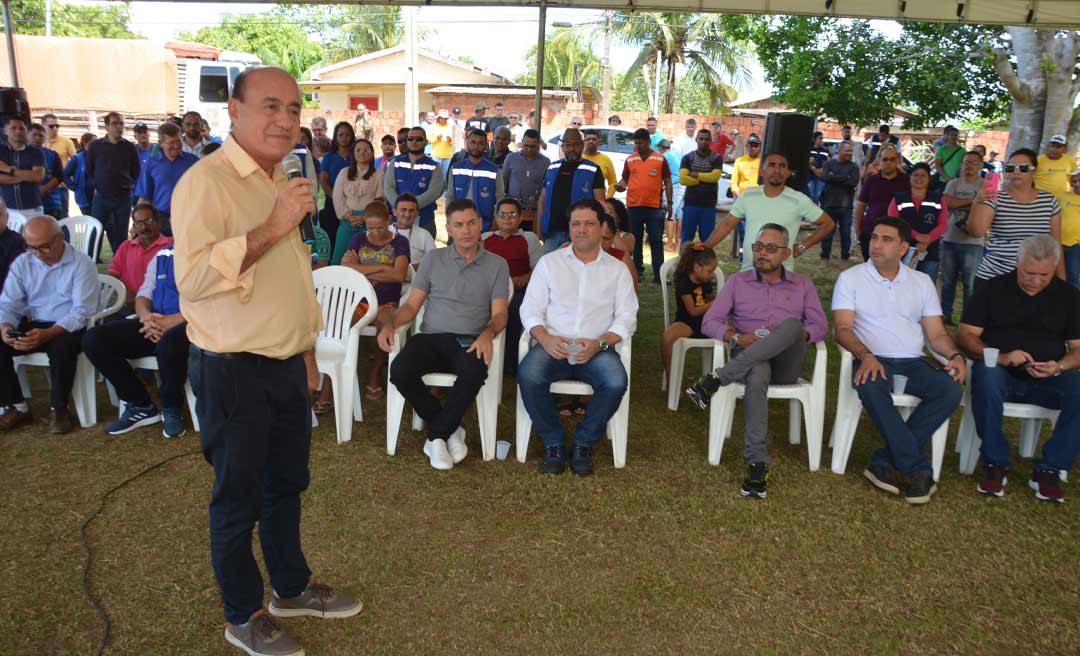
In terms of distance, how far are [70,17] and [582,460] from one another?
36.3 metres

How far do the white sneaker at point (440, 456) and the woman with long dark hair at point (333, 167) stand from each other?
184 inches

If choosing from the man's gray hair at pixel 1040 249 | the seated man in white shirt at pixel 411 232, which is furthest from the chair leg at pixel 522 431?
the man's gray hair at pixel 1040 249

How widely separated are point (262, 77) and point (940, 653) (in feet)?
9.07

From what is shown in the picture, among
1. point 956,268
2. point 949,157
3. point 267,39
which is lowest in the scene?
point 956,268

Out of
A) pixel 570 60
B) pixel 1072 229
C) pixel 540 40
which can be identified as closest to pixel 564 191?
pixel 540 40

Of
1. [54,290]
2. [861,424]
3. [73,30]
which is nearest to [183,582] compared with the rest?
[54,290]

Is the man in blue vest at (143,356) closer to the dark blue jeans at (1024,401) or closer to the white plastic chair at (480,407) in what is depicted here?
the white plastic chair at (480,407)

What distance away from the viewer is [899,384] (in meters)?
3.95

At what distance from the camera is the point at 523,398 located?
4012 millimetres

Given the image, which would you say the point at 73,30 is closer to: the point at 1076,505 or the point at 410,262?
the point at 410,262

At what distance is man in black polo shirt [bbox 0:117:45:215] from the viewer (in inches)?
264

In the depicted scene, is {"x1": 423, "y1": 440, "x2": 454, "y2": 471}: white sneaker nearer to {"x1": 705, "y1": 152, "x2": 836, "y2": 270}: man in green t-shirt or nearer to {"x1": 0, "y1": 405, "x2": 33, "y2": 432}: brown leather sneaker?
{"x1": 705, "y1": 152, "x2": 836, "y2": 270}: man in green t-shirt

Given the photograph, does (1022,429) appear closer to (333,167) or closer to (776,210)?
(776,210)

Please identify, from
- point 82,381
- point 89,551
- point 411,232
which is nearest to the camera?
point 89,551
